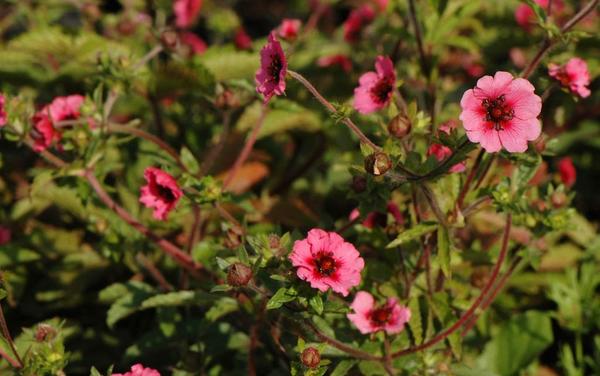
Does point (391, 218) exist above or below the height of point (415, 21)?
below

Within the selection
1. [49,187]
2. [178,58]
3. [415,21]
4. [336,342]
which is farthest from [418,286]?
[49,187]

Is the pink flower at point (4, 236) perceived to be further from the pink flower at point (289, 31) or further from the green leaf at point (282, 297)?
the green leaf at point (282, 297)

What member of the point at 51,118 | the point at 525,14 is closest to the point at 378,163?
the point at 51,118

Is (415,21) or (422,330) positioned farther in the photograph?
(415,21)

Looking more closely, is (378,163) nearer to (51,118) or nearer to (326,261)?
(326,261)

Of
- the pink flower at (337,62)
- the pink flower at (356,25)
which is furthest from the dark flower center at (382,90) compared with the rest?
the pink flower at (356,25)

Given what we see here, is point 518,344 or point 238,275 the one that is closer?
point 238,275

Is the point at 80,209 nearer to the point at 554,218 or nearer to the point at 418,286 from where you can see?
the point at 418,286

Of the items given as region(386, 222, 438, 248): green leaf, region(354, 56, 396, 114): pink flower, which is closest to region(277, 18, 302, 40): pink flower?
region(354, 56, 396, 114): pink flower
